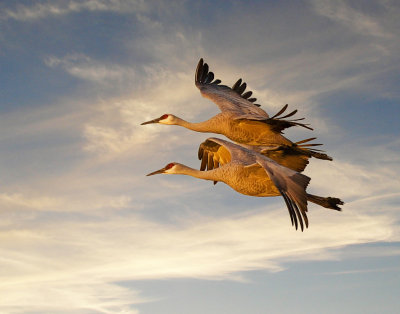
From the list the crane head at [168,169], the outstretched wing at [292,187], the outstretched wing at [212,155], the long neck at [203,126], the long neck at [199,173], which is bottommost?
the outstretched wing at [292,187]

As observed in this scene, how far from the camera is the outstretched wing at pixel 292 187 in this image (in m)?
8.98

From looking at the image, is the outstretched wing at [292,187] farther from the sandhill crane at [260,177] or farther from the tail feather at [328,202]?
the tail feather at [328,202]

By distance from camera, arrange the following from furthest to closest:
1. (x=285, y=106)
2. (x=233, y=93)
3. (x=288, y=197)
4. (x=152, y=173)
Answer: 1. (x=233, y=93)
2. (x=152, y=173)
3. (x=285, y=106)
4. (x=288, y=197)

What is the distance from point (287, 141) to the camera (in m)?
12.1

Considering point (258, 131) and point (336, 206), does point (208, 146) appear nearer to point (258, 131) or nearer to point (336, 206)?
point (258, 131)

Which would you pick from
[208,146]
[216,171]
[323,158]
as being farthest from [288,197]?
[208,146]

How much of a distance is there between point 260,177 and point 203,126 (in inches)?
115

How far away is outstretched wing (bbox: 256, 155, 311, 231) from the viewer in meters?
8.98

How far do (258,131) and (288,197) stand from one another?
10.6 ft

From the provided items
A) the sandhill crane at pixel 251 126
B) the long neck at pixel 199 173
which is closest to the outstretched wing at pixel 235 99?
the sandhill crane at pixel 251 126

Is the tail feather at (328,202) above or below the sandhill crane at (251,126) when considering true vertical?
below

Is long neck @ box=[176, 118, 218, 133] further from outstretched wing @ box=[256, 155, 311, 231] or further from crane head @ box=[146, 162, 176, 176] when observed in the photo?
outstretched wing @ box=[256, 155, 311, 231]

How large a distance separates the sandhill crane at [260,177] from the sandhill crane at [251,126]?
2.63 ft

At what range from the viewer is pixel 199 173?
38.3 ft
